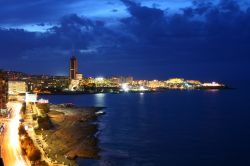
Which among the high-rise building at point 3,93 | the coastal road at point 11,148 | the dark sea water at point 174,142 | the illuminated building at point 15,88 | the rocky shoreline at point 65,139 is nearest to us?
the coastal road at point 11,148

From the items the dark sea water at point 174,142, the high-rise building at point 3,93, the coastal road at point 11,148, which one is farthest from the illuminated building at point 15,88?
the coastal road at point 11,148

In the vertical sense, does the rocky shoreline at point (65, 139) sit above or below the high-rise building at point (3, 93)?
below

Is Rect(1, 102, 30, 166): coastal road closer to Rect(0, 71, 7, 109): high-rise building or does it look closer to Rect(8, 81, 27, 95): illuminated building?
Rect(0, 71, 7, 109): high-rise building

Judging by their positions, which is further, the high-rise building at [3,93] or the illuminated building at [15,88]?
the illuminated building at [15,88]

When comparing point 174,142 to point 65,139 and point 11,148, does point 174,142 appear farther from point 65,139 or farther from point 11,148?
point 11,148

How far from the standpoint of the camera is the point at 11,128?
3553cm

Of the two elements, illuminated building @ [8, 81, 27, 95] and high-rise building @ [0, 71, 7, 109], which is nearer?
high-rise building @ [0, 71, 7, 109]

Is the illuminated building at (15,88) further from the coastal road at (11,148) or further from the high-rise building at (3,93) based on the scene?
the coastal road at (11,148)

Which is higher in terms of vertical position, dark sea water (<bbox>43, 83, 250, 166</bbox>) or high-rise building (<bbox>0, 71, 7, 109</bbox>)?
high-rise building (<bbox>0, 71, 7, 109</bbox>)

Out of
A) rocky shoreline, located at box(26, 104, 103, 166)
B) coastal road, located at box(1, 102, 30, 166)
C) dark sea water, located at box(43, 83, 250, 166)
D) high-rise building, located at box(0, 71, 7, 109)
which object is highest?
high-rise building, located at box(0, 71, 7, 109)

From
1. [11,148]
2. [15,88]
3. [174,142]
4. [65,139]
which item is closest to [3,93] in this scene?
[65,139]

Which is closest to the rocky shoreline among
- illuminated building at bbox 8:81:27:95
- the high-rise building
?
the high-rise building

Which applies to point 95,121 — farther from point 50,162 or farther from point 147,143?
point 50,162

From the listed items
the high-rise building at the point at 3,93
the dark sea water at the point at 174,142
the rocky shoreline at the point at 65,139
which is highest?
the high-rise building at the point at 3,93
